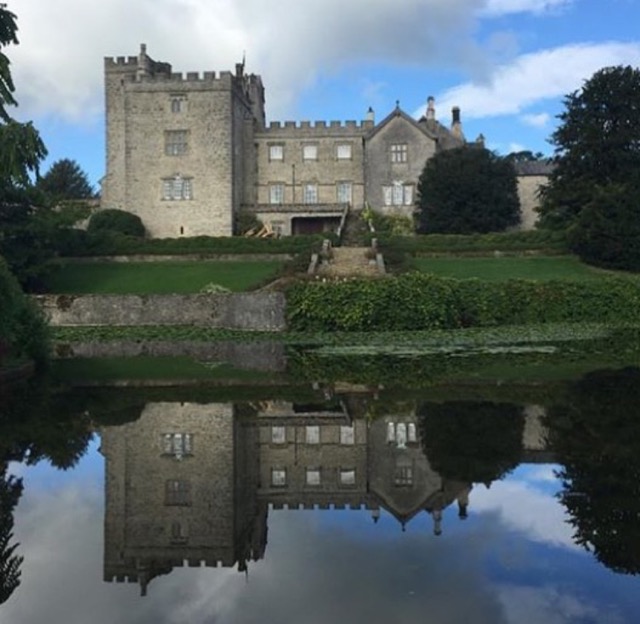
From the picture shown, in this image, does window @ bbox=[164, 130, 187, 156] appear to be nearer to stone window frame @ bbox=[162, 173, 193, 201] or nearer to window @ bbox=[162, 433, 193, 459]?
stone window frame @ bbox=[162, 173, 193, 201]

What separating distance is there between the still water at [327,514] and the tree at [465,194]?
40.1 m

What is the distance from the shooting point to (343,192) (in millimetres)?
58312

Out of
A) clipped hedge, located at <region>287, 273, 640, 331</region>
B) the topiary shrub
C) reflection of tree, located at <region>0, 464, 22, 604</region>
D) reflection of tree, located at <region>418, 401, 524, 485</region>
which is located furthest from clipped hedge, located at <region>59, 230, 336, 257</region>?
reflection of tree, located at <region>0, 464, 22, 604</region>

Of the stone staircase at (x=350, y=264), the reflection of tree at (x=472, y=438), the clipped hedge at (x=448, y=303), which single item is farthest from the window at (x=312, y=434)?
the stone staircase at (x=350, y=264)

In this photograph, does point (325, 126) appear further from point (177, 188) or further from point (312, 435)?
point (312, 435)

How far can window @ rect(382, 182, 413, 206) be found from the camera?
57281 millimetres

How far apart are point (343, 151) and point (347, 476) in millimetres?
50644

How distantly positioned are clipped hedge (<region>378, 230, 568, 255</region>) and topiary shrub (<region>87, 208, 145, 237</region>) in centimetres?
1500

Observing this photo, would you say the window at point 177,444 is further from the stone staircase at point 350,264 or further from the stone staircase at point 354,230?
the stone staircase at point 354,230

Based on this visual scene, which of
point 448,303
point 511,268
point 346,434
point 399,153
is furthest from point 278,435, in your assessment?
point 399,153

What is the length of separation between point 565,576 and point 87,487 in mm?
5151

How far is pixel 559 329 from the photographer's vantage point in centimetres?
3081

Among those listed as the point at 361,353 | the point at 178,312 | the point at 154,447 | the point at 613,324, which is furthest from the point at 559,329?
the point at 154,447

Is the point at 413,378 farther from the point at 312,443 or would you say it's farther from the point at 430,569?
the point at 430,569
